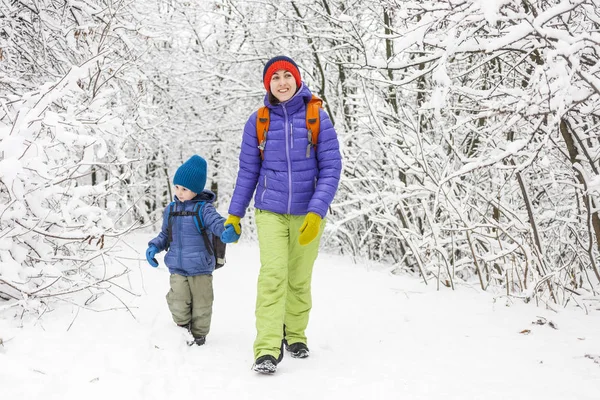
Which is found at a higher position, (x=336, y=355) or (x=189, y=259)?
(x=189, y=259)

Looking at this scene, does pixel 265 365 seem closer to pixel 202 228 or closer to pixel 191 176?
pixel 202 228

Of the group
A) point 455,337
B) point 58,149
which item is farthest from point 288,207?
point 58,149

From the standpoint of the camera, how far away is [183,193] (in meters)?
3.61

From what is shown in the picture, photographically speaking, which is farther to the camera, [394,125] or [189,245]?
[394,125]

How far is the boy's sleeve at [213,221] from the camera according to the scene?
3414mm

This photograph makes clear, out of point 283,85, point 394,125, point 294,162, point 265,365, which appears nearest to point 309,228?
point 294,162

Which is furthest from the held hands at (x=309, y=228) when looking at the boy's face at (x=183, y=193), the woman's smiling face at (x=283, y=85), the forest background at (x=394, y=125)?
the boy's face at (x=183, y=193)

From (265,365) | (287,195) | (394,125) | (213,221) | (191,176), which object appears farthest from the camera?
(394,125)

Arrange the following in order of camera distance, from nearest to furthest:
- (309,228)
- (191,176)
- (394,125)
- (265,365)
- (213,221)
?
(265,365) → (309,228) → (213,221) → (191,176) → (394,125)

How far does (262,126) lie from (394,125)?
11.6 feet

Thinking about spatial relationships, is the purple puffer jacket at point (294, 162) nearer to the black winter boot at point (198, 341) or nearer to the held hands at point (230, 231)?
the held hands at point (230, 231)

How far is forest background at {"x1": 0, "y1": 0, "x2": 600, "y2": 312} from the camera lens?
263cm

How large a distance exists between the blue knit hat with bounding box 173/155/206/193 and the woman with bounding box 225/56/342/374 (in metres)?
0.44

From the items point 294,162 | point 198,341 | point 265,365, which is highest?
point 294,162
